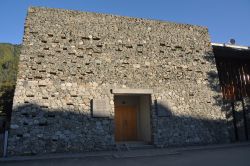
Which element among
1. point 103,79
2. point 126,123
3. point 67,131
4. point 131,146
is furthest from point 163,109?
point 67,131

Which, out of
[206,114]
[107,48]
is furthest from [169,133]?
[107,48]

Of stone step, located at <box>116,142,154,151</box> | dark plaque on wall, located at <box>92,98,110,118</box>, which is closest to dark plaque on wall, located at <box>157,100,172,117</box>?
stone step, located at <box>116,142,154,151</box>

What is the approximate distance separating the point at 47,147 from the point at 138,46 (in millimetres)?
5764

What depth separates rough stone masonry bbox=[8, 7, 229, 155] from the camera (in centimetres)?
939

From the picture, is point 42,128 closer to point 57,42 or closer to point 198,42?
point 57,42

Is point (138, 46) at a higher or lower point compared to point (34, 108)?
higher

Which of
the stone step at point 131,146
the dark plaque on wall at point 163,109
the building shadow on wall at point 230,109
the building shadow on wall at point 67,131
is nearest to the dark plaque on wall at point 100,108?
the building shadow on wall at point 67,131

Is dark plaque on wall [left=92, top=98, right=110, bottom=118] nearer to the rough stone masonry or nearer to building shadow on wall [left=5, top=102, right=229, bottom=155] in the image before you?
the rough stone masonry

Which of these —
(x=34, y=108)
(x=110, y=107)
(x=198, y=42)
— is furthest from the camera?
(x=198, y=42)

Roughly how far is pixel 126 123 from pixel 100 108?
3.11 m

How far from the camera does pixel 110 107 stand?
1020 cm

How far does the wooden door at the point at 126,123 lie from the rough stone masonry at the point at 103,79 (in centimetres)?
222

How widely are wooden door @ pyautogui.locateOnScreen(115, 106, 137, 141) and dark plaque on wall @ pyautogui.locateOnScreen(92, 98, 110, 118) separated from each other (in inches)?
105

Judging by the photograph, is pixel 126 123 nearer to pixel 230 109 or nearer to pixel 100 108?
pixel 100 108
